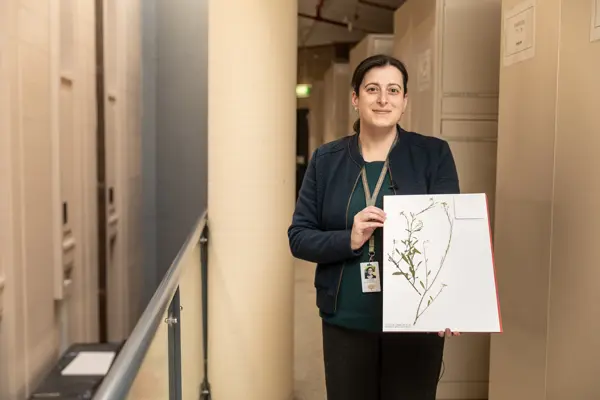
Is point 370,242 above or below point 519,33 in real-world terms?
below

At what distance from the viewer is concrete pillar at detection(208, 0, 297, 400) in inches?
103

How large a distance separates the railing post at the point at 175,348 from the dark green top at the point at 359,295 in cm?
46

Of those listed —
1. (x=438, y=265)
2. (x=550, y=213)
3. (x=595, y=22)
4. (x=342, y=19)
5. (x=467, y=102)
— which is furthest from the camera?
(x=342, y=19)

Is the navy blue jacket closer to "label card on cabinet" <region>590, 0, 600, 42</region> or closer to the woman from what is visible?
the woman

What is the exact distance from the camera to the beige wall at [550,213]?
1782 millimetres

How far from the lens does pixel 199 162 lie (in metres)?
4.94

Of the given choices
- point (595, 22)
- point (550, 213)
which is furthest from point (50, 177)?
point (595, 22)

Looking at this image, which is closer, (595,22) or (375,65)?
(375,65)

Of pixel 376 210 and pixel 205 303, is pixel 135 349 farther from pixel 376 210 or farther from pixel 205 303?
pixel 205 303

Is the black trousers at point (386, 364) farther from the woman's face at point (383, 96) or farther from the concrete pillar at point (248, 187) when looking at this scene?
the concrete pillar at point (248, 187)

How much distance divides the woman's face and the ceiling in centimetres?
466

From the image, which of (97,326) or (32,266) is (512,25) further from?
(97,326)

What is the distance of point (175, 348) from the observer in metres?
1.67

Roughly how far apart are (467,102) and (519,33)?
865 mm
